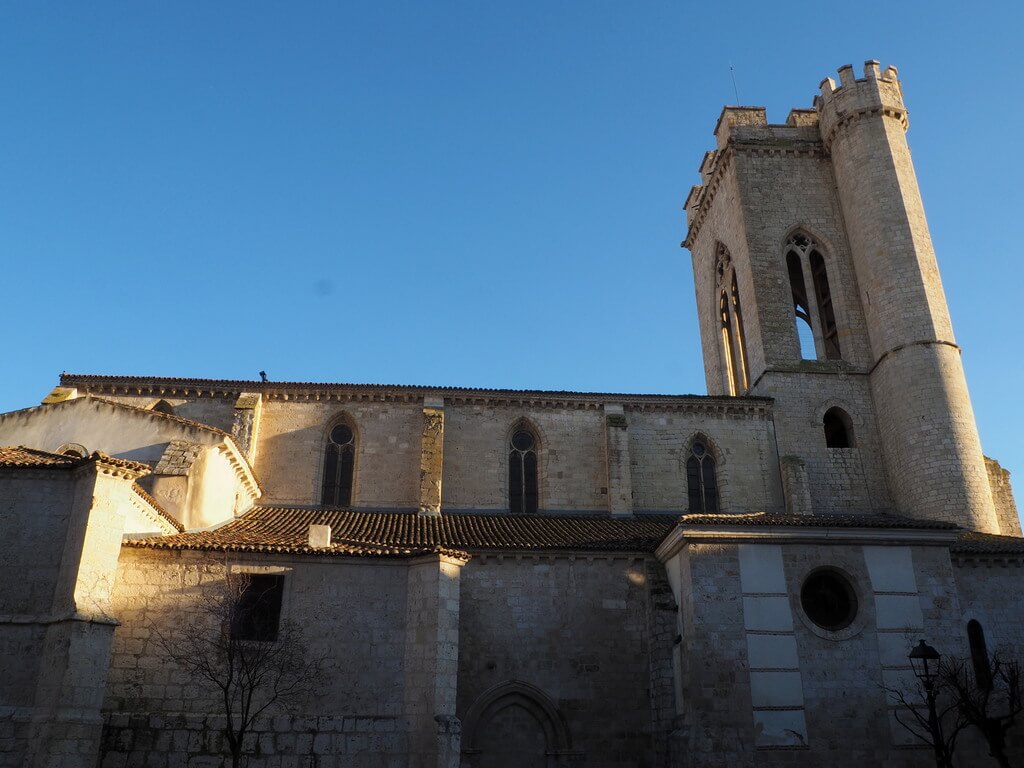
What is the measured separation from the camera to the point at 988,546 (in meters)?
17.9

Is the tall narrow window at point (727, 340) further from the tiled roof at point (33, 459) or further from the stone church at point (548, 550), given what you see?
the tiled roof at point (33, 459)

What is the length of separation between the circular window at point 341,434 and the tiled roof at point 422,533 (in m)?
2.16

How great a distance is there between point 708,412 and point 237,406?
13358 mm

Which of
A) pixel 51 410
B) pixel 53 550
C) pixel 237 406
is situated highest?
pixel 237 406

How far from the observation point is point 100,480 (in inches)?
529

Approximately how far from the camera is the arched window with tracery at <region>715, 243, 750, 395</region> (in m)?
28.4

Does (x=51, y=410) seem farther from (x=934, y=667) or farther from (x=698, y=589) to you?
(x=934, y=667)

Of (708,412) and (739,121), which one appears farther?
(739,121)

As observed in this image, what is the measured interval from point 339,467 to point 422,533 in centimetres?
485

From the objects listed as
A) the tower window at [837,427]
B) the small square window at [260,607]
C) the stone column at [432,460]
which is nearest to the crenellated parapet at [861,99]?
the tower window at [837,427]

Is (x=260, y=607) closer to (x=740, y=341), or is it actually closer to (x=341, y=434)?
(x=341, y=434)

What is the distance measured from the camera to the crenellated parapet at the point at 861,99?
26.9 metres

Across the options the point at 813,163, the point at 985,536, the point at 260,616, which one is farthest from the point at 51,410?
the point at 813,163

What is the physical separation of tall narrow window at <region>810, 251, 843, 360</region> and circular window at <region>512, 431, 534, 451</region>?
421 inches
